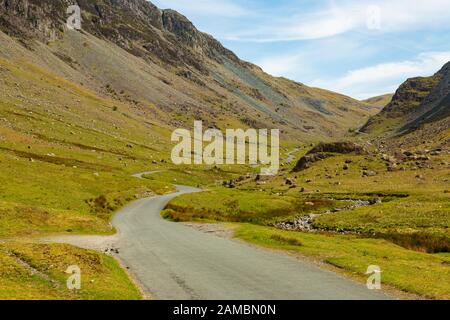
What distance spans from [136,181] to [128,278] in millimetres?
76297

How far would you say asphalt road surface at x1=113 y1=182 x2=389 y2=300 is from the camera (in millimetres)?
25172

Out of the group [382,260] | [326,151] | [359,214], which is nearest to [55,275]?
[382,260]

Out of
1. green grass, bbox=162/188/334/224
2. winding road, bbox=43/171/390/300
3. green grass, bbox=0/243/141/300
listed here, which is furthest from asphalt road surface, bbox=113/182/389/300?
green grass, bbox=162/188/334/224

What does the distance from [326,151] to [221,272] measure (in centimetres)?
12543

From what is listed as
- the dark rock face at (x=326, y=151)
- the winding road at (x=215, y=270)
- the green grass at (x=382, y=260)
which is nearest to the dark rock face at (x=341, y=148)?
the dark rock face at (x=326, y=151)

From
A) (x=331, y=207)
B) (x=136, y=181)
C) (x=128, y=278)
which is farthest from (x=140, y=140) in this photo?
(x=128, y=278)

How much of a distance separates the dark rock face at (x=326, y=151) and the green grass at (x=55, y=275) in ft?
386

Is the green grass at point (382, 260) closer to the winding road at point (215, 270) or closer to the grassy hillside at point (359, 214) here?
the grassy hillside at point (359, 214)

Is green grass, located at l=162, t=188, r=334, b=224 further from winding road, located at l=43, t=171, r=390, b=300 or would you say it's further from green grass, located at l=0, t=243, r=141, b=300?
green grass, located at l=0, t=243, r=141, b=300

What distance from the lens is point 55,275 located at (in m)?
26.5

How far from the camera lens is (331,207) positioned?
8169 centimetres

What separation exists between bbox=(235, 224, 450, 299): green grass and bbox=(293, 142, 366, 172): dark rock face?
95.6m
